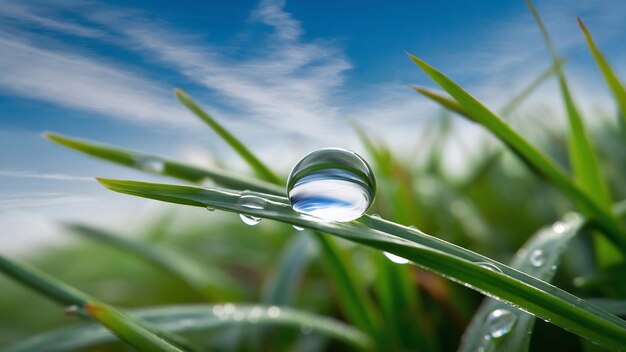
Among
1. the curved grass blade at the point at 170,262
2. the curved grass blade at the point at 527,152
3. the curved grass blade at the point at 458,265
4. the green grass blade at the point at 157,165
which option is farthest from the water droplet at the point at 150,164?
the curved grass blade at the point at 170,262

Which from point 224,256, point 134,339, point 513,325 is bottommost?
point 134,339

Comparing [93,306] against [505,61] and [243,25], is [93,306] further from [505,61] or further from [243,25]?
[505,61]

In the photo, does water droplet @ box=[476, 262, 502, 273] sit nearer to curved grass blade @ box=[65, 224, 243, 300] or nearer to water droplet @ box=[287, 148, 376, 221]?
water droplet @ box=[287, 148, 376, 221]

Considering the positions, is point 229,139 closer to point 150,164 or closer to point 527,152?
point 150,164

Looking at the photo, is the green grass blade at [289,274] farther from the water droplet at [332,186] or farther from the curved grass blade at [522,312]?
the water droplet at [332,186]

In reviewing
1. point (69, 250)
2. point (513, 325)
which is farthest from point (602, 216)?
point (69, 250)

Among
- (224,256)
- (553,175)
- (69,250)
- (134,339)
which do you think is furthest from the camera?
(69,250)

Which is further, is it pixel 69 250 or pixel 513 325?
pixel 69 250
